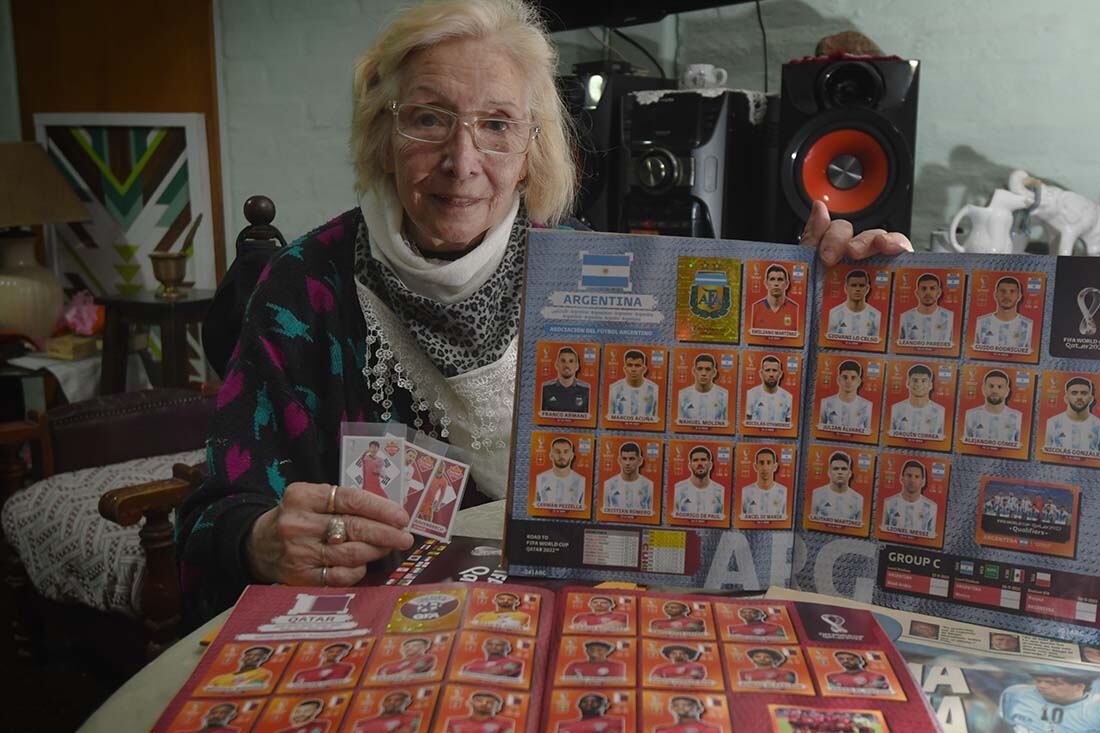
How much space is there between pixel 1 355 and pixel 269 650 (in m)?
2.79

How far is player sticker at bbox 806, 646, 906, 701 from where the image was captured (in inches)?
20.3

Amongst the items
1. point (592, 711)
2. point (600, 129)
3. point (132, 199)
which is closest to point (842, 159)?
point (600, 129)

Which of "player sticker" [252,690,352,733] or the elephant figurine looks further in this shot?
the elephant figurine

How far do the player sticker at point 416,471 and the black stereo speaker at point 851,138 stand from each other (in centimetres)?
124

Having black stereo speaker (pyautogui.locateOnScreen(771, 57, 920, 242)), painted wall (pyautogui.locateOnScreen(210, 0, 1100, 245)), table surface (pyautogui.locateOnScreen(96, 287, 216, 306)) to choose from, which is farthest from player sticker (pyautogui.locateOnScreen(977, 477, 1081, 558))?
table surface (pyautogui.locateOnScreen(96, 287, 216, 306))

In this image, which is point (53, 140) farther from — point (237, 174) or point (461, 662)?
point (461, 662)

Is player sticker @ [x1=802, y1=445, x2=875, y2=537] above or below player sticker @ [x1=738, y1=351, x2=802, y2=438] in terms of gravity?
below

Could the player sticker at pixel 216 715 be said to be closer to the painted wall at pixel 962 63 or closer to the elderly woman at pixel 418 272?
the elderly woman at pixel 418 272

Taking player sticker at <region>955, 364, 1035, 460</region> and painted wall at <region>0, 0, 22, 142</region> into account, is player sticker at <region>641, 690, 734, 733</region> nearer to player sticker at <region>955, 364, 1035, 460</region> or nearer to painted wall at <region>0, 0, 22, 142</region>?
player sticker at <region>955, 364, 1035, 460</region>

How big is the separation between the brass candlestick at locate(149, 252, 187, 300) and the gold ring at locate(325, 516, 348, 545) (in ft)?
8.16

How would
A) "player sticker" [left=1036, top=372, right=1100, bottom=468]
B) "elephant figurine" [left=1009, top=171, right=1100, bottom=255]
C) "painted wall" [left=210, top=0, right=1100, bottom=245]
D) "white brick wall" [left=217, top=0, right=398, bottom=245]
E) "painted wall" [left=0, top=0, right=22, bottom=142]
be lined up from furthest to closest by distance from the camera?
"painted wall" [left=0, top=0, right=22, bottom=142] < "white brick wall" [left=217, top=0, right=398, bottom=245] < "painted wall" [left=210, top=0, right=1100, bottom=245] < "elephant figurine" [left=1009, top=171, right=1100, bottom=255] < "player sticker" [left=1036, top=372, right=1100, bottom=468]

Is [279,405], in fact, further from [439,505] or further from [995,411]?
[995,411]

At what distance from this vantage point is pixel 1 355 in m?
2.84

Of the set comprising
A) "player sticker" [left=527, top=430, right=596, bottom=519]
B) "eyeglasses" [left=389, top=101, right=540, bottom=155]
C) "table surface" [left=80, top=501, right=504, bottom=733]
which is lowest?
"table surface" [left=80, top=501, right=504, bottom=733]
